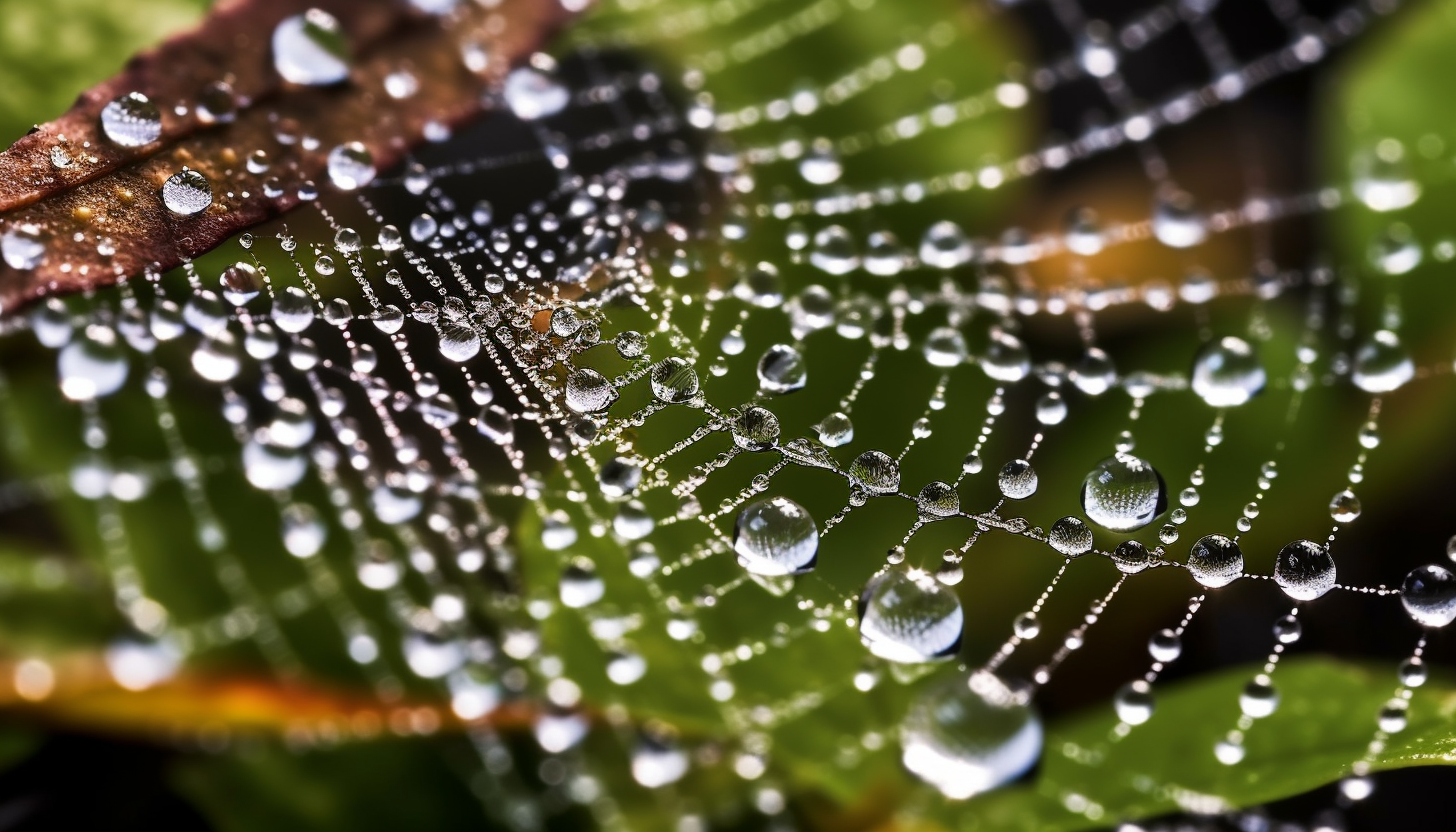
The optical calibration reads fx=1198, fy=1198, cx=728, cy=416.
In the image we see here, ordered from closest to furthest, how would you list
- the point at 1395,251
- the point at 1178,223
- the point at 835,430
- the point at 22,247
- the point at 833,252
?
the point at 22,247
the point at 835,430
the point at 833,252
the point at 1395,251
the point at 1178,223

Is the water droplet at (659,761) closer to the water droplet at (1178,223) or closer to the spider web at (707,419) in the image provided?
the spider web at (707,419)

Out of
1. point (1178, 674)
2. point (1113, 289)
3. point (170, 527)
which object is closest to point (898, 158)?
point (1113, 289)

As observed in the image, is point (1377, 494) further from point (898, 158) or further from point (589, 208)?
point (589, 208)

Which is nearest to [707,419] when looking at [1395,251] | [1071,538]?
[1071,538]

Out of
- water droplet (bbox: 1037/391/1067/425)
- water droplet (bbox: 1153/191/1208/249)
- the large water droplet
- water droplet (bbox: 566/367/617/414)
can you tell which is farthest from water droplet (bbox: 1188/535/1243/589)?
water droplet (bbox: 1153/191/1208/249)

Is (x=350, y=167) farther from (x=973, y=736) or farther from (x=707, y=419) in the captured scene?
(x=973, y=736)

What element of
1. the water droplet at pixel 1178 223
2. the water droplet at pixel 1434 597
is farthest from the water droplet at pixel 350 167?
→ the water droplet at pixel 1178 223
